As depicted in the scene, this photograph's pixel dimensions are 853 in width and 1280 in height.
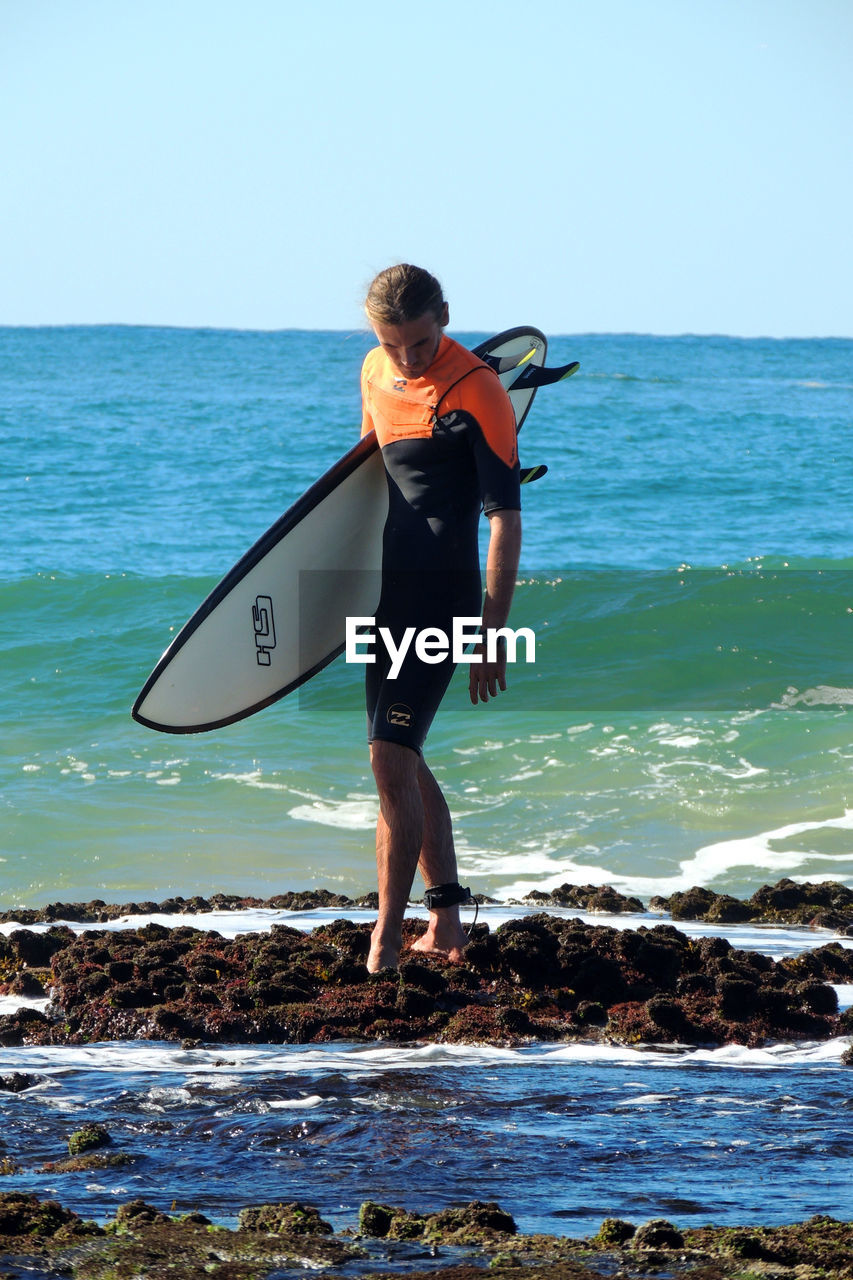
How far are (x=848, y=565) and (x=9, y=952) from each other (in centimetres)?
1616

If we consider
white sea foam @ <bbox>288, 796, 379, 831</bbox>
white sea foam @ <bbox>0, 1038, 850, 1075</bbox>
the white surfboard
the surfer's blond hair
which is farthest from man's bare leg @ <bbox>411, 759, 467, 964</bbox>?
white sea foam @ <bbox>288, 796, 379, 831</bbox>

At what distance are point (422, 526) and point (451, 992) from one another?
4.59 feet

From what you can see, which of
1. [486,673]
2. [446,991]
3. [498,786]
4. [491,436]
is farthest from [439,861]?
[498,786]

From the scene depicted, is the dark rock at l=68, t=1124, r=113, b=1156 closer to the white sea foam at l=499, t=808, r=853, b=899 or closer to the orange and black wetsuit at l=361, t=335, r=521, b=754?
the orange and black wetsuit at l=361, t=335, r=521, b=754

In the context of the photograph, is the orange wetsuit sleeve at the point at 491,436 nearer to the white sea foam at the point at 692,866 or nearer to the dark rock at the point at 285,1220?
the dark rock at the point at 285,1220

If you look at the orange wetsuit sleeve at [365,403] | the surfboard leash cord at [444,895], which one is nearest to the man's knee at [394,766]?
the surfboard leash cord at [444,895]

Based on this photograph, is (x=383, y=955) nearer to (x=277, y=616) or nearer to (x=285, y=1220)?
(x=277, y=616)

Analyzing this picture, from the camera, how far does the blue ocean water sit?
299cm

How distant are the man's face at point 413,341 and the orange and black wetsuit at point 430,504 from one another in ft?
0.14

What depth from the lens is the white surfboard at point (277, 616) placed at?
4941mm

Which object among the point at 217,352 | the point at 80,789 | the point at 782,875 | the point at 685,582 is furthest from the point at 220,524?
the point at 217,352

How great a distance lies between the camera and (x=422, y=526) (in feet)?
14.0

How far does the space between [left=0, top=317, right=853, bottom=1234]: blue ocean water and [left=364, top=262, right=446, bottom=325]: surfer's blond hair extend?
2070 millimetres

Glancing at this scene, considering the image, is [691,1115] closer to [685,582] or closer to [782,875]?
[782,875]
